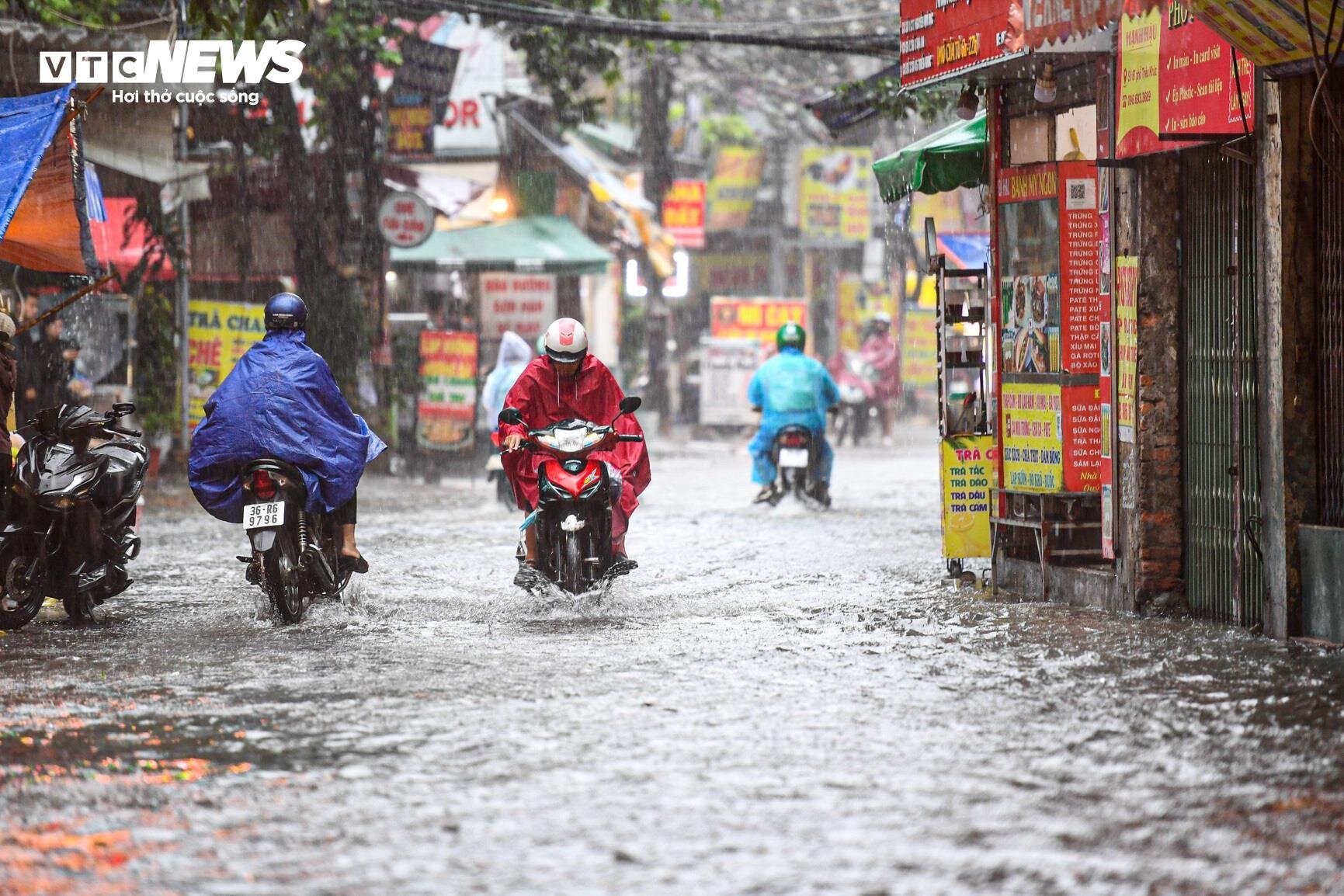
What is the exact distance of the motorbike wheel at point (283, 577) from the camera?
9.95 meters

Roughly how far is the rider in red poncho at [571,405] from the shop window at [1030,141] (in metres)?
2.71

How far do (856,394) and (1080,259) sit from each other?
73.2ft

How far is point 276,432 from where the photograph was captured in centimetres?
1017

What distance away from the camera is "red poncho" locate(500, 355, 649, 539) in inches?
446

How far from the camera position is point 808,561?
1359cm

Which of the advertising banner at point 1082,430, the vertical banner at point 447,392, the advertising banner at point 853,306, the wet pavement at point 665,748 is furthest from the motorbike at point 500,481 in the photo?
the advertising banner at point 853,306

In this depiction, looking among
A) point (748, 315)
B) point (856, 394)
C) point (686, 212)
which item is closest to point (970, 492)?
point (856, 394)

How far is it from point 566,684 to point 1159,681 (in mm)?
2369

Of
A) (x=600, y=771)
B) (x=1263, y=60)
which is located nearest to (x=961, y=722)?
(x=600, y=771)

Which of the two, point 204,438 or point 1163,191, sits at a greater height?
point 1163,191

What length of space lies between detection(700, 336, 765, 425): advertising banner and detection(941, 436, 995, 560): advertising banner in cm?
2054

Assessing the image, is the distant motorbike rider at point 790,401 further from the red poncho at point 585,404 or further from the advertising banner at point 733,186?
the advertising banner at point 733,186

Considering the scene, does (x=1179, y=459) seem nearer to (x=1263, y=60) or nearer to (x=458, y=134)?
(x=1263, y=60)

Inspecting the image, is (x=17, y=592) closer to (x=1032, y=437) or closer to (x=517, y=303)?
(x=1032, y=437)
